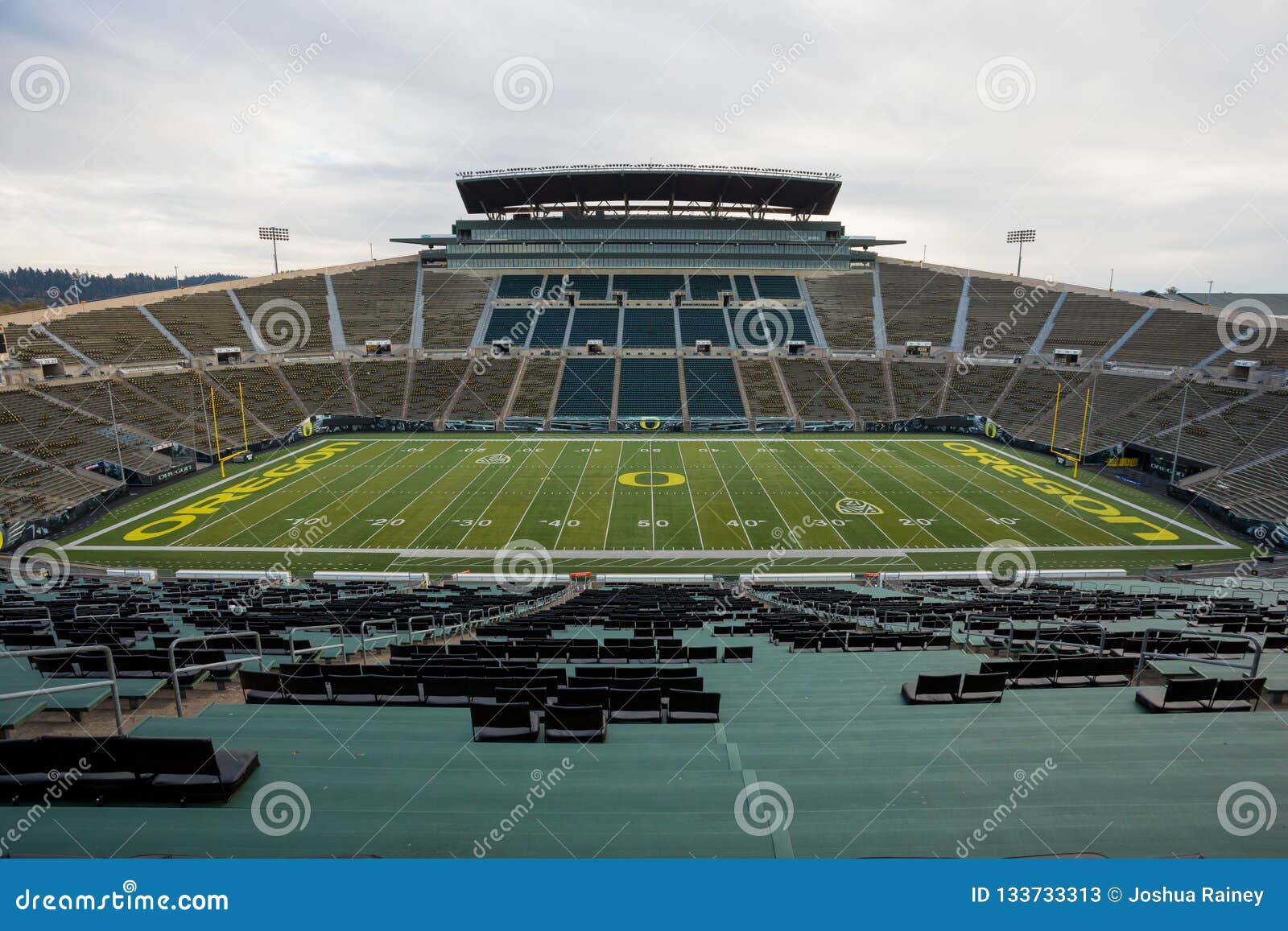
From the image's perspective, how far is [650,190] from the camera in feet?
220

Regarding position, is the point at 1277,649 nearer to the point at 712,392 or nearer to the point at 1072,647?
the point at 1072,647

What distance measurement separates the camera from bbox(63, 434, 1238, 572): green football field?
82.6ft

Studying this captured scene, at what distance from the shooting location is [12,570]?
71.8 feet

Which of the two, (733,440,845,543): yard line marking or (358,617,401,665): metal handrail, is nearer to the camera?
(358,617,401,665): metal handrail

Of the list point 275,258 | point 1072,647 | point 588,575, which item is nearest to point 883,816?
point 1072,647

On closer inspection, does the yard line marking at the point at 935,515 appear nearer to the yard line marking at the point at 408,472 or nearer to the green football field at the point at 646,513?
the green football field at the point at 646,513

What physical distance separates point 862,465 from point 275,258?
70.8 metres

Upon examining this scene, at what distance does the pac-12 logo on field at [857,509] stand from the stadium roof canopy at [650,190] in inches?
1755

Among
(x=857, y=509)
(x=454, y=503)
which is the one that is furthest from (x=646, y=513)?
(x=857, y=509)

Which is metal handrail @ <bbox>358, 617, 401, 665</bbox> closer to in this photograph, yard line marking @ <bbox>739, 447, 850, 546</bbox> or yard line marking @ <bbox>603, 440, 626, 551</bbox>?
yard line marking @ <bbox>603, 440, 626, 551</bbox>

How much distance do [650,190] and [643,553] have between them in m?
53.2

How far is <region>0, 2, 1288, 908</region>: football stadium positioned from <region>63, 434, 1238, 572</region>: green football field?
0.28 m

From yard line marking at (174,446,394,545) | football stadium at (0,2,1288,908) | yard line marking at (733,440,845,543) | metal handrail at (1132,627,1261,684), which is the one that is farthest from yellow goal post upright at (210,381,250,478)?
metal handrail at (1132,627,1261,684)

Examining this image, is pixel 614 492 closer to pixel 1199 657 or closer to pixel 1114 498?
pixel 1114 498
